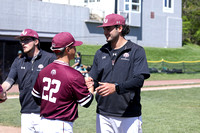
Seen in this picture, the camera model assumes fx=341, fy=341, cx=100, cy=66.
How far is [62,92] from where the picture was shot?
4.05m

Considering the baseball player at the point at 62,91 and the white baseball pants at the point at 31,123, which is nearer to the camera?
the baseball player at the point at 62,91

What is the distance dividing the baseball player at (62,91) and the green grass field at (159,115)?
4656mm

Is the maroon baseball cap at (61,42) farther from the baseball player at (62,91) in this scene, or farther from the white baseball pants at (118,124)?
the white baseball pants at (118,124)

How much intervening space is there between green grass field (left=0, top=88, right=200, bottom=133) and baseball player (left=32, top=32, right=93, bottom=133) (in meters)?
4.66

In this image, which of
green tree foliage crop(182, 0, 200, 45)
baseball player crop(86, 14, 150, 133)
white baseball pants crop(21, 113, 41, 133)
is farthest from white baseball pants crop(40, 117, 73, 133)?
green tree foliage crop(182, 0, 200, 45)

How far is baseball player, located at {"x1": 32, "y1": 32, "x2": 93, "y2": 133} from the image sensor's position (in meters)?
4.06

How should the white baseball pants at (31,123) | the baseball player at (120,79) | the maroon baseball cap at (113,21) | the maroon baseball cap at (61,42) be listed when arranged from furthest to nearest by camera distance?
the white baseball pants at (31,123), the maroon baseball cap at (113,21), the baseball player at (120,79), the maroon baseball cap at (61,42)

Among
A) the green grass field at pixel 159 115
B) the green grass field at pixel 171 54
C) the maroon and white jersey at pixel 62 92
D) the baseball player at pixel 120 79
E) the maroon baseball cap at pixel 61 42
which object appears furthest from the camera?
the green grass field at pixel 171 54

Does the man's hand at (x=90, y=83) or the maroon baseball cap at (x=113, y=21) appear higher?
the maroon baseball cap at (x=113, y=21)

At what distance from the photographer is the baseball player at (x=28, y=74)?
5211 mm

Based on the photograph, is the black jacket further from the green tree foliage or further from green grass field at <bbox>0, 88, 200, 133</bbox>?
the green tree foliage

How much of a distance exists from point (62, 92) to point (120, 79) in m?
0.90

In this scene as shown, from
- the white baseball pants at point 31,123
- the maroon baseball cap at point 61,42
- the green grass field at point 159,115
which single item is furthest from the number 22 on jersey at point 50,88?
the green grass field at point 159,115

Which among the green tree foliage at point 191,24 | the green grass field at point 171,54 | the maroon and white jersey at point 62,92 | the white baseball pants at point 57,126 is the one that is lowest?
the green grass field at point 171,54
